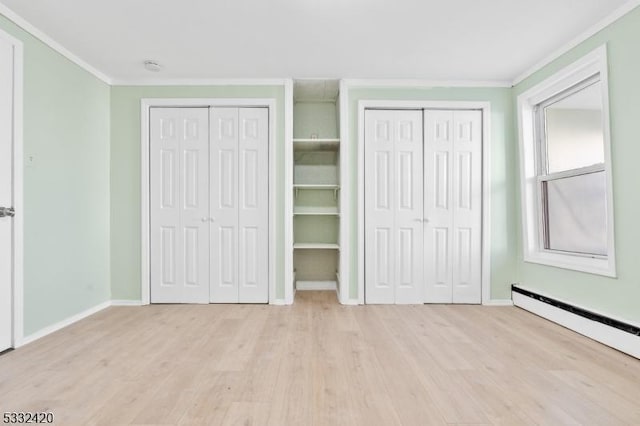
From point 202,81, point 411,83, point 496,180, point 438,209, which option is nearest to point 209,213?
point 202,81

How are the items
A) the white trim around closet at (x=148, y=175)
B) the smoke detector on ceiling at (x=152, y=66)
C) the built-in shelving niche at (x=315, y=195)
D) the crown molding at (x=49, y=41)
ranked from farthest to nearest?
the built-in shelving niche at (x=315, y=195)
the white trim around closet at (x=148, y=175)
the smoke detector on ceiling at (x=152, y=66)
the crown molding at (x=49, y=41)

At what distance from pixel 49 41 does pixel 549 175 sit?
4.68 metres

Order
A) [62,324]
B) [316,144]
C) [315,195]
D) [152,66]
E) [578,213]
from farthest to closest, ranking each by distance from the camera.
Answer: [315,195], [316,144], [152,66], [578,213], [62,324]

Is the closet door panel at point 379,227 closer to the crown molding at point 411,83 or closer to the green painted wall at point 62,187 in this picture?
the crown molding at point 411,83

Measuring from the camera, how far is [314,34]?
9.10 feet

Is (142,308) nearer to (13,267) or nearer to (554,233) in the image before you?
(13,267)

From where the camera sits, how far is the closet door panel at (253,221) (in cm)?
365

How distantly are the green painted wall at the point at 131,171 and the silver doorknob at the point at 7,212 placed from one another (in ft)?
3.90

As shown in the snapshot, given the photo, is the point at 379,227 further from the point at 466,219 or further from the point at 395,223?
the point at 466,219

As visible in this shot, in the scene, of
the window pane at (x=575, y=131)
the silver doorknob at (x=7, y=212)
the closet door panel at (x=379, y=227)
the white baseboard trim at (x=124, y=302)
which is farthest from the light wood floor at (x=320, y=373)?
the window pane at (x=575, y=131)

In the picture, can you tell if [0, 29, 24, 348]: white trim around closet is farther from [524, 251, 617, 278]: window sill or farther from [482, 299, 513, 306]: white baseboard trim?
[524, 251, 617, 278]: window sill

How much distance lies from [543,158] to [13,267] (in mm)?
4714

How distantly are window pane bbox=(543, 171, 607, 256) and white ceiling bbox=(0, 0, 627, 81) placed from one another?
48.8 inches

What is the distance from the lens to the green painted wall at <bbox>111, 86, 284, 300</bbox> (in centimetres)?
365
